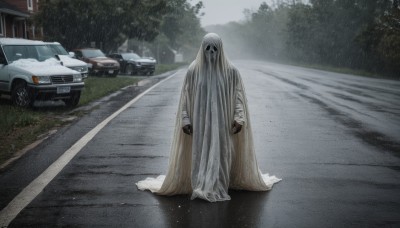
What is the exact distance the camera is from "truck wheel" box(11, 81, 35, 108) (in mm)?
12198

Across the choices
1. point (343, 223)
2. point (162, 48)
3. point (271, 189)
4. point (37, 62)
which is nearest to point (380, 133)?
point (271, 189)

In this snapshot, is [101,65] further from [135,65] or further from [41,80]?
[41,80]

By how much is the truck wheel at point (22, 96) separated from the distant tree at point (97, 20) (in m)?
22.2

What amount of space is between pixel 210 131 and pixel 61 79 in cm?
868

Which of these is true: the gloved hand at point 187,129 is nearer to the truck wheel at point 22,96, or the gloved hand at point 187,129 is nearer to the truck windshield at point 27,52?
the truck wheel at point 22,96

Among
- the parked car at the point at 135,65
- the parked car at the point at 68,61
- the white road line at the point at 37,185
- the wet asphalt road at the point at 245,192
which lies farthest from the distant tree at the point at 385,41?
the white road line at the point at 37,185

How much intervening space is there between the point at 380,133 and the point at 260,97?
23.4 ft

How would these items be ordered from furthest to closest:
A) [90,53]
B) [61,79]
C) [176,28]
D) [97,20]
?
[176,28] < [97,20] < [90,53] < [61,79]

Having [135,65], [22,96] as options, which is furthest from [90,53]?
[22,96]

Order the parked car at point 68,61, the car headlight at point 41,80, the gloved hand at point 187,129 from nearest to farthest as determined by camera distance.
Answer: the gloved hand at point 187,129, the car headlight at point 41,80, the parked car at point 68,61

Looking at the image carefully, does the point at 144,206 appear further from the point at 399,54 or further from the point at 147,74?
the point at 399,54

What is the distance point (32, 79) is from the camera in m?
12.1

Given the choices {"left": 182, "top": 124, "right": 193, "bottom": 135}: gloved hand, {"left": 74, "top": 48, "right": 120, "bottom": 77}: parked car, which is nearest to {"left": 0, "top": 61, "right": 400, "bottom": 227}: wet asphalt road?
{"left": 182, "top": 124, "right": 193, "bottom": 135}: gloved hand

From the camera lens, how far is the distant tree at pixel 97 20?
33750 mm
